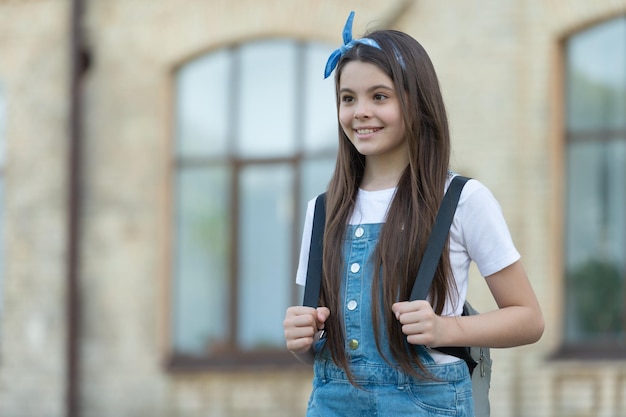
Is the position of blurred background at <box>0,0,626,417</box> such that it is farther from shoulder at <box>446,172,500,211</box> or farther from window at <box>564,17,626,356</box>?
shoulder at <box>446,172,500,211</box>

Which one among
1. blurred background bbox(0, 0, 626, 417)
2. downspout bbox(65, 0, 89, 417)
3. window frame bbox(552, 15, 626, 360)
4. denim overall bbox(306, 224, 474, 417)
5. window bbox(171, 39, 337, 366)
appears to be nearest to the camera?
denim overall bbox(306, 224, 474, 417)

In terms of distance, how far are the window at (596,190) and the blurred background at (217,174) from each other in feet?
0.05

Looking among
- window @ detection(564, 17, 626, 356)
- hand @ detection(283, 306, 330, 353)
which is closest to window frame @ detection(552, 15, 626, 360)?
window @ detection(564, 17, 626, 356)

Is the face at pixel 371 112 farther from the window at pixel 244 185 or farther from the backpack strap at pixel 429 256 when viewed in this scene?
the window at pixel 244 185

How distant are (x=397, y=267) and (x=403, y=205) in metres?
0.18

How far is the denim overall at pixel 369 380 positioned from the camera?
11.3 feet

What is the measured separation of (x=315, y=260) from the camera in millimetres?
3613

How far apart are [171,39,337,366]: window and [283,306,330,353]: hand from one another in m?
8.02

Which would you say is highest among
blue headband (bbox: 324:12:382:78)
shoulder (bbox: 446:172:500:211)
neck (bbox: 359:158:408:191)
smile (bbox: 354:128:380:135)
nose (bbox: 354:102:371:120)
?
blue headband (bbox: 324:12:382:78)

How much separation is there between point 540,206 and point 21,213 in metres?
4.86

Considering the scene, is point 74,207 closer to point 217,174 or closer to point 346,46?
point 217,174

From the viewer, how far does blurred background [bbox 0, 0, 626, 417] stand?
34.0 feet

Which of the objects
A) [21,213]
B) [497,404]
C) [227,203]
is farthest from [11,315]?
[497,404]

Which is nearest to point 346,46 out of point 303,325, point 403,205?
point 403,205
